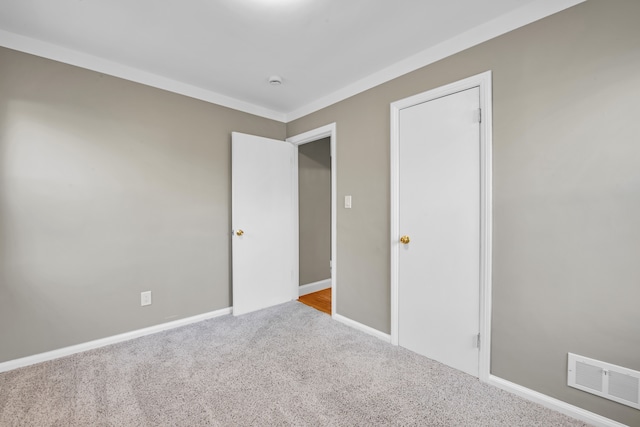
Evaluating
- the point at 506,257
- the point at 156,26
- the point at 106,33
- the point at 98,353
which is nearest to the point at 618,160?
the point at 506,257

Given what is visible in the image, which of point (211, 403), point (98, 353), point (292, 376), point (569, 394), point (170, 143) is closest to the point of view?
point (569, 394)

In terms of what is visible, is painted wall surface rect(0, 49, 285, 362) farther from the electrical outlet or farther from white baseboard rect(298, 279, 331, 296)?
white baseboard rect(298, 279, 331, 296)

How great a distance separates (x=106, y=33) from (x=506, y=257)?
3140 millimetres

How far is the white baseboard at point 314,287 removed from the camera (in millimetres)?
3782

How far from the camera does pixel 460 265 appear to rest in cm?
197

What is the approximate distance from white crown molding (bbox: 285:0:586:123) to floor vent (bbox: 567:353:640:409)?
6.38 ft

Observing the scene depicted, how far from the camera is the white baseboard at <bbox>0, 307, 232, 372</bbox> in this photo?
2.00 meters

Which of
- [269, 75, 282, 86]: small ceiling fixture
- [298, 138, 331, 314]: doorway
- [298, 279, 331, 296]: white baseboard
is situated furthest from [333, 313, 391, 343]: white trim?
[269, 75, 282, 86]: small ceiling fixture

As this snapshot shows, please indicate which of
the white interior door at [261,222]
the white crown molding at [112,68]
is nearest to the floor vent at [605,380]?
the white interior door at [261,222]

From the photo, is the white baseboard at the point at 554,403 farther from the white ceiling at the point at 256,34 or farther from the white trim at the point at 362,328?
the white ceiling at the point at 256,34

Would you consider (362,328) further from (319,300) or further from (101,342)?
(101,342)

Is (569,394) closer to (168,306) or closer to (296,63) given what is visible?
(296,63)

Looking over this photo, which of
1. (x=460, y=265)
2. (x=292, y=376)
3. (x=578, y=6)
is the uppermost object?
(x=578, y=6)

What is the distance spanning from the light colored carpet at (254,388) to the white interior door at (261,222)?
74 cm
